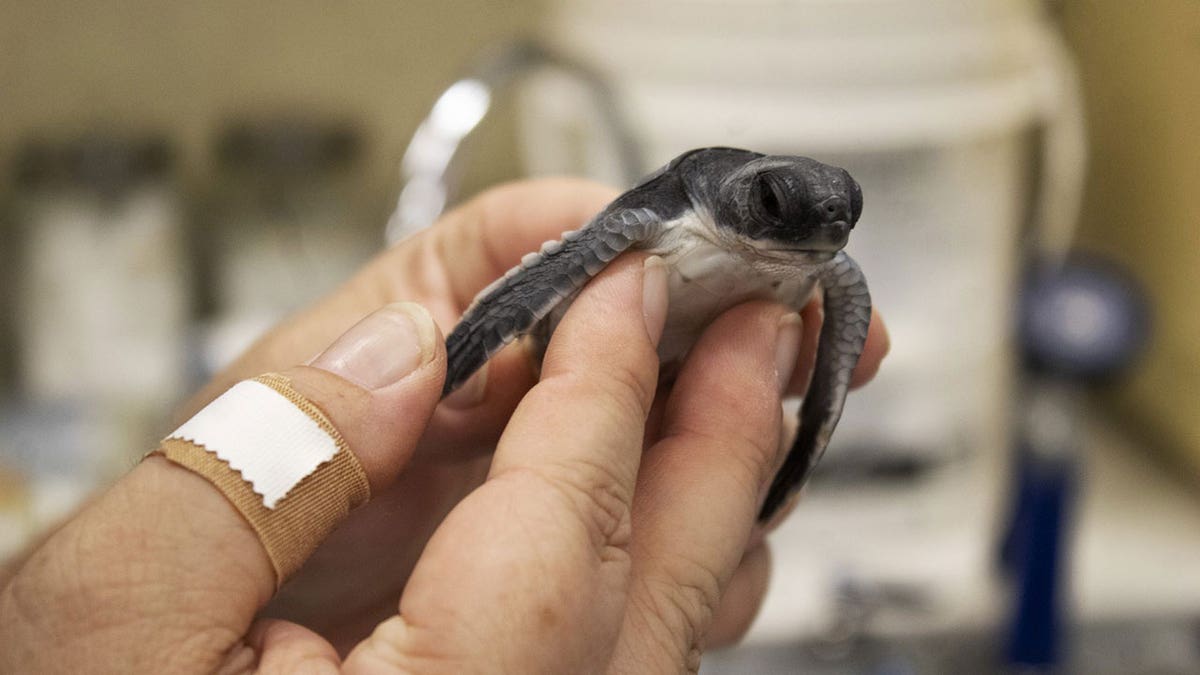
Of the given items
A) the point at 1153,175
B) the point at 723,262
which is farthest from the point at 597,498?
the point at 1153,175

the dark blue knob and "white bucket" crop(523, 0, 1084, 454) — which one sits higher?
"white bucket" crop(523, 0, 1084, 454)

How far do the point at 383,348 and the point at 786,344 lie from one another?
6.9 inches

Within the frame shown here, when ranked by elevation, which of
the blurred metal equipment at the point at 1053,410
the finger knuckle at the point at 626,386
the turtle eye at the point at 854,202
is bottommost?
the blurred metal equipment at the point at 1053,410

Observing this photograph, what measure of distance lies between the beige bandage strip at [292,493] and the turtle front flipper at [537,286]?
0.23ft

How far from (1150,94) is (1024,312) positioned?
0.22m

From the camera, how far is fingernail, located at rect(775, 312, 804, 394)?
46cm

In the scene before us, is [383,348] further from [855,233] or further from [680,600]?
[855,233]

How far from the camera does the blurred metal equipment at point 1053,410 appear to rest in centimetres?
89

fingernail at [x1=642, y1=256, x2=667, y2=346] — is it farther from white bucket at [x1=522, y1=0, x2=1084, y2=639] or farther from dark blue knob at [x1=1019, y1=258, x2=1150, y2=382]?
dark blue knob at [x1=1019, y1=258, x2=1150, y2=382]

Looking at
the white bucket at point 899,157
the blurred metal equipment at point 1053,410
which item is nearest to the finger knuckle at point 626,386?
the white bucket at point 899,157

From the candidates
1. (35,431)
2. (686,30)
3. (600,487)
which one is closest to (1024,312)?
(686,30)

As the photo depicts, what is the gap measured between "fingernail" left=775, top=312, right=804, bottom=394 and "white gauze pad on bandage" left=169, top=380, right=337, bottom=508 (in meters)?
0.19

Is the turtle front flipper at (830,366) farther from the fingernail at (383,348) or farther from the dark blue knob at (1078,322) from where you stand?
the dark blue knob at (1078,322)

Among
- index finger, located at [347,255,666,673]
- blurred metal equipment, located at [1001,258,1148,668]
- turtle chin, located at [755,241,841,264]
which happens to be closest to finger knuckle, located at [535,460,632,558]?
index finger, located at [347,255,666,673]
